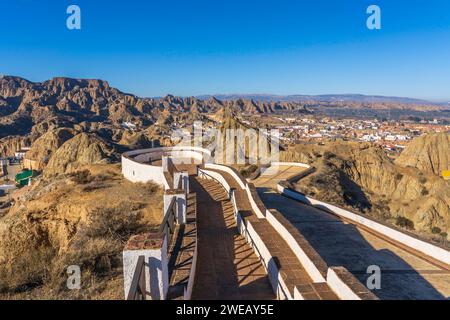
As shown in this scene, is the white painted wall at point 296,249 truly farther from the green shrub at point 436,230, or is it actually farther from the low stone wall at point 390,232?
the green shrub at point 436,230

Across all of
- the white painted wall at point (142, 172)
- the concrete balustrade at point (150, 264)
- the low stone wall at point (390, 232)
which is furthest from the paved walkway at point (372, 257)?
the white painted wall at point (142, 172)

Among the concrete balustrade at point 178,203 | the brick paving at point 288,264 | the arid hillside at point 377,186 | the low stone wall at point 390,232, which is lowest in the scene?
the arid hillside at point 377,186

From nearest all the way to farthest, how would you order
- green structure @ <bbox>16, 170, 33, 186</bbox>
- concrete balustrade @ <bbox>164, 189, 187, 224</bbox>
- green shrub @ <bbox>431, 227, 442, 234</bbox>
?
concrete balustrade @ <bbox>164, 189, 187, 224</bbox>
green shrub @ <bbox>431, 227, 442, 234</bbox>
green structure @ <bbox>16, 170, 33, 186</bbox>

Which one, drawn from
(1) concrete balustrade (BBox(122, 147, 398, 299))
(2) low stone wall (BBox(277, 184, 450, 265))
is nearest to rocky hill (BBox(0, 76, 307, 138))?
(2) low stone wall (BBox(277, 184, 450, 265))

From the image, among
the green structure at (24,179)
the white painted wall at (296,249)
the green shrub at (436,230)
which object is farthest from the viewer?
the green structure at (24,179)

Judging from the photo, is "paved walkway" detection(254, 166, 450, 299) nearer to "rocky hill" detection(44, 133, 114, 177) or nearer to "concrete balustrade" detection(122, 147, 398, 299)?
"concrete balustrade" detection(122, 147, 398, 299)
